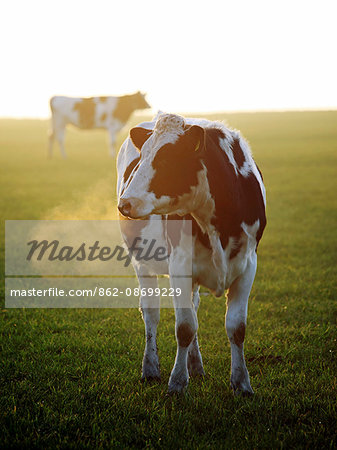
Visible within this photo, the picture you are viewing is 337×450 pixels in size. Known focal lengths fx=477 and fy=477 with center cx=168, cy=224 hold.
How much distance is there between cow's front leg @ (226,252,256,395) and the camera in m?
3.73

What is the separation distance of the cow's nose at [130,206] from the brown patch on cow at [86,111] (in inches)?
823

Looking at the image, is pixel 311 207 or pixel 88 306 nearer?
pixel 88 306

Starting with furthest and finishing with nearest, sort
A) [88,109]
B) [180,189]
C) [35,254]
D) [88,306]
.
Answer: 1. [88,109]
2. [35,254]
3. [88,306]
4. [180,189]

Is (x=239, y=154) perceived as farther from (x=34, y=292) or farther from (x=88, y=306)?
(x=34, y=292)

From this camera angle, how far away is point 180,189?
3227 mm

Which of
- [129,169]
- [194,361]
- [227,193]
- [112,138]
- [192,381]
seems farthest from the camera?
[112,138]

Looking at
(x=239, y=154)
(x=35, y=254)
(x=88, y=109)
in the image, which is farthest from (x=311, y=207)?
(x=88, y=109)

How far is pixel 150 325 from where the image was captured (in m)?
4.48

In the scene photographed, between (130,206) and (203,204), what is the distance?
647mm

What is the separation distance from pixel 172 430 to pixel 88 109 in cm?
2127

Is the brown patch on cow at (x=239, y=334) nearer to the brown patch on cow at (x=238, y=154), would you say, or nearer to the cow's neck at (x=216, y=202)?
the cow's neck at (x=216, y=202)

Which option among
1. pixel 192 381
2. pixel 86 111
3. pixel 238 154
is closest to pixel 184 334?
pixel 192 381

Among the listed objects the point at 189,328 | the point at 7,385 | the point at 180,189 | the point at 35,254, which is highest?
the point at 180,189

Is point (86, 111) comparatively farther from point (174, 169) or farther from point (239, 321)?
point (174, 169)
